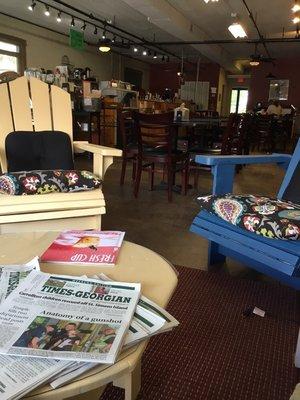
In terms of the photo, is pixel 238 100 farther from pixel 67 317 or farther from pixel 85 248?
pixel 67 317

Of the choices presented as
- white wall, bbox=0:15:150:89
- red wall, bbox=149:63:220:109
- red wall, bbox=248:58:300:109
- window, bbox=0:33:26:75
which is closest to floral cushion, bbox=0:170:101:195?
window, bbox=0:33:26:75

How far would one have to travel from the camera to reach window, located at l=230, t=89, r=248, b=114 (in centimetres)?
1694

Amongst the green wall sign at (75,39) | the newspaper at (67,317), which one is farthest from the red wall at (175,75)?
the newspaper at (67,317)

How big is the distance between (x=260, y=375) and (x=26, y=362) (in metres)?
1.01

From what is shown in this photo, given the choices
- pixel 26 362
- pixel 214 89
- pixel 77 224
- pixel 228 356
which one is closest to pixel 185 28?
pixel 214 89

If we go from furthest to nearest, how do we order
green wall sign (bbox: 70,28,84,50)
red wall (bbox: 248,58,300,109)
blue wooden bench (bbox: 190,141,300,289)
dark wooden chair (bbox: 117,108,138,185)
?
red wall (bbox: 248,58,300,109) < green wall sign (bbox: 70,28,84,50) < dark wooden chair (bbox: 117,108,138,185) < blue wooden bench (bbox: 190,141,300,289)

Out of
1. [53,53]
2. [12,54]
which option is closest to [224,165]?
[12,54]

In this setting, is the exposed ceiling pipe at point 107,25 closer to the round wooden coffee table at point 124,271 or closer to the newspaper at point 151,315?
the round wooden coffee table at point 124,271

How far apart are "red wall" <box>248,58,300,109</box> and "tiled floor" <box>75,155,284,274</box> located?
31.5 ft

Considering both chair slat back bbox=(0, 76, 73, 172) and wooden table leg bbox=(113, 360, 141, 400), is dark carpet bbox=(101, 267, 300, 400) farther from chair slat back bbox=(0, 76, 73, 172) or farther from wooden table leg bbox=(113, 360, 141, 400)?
chair slat back bbox=(0, 76, 73, 172)

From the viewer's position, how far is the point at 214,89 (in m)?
14.3

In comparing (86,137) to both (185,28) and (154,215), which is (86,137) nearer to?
(154,215)

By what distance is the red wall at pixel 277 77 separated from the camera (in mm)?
12961

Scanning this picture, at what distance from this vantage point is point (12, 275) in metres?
0.94
